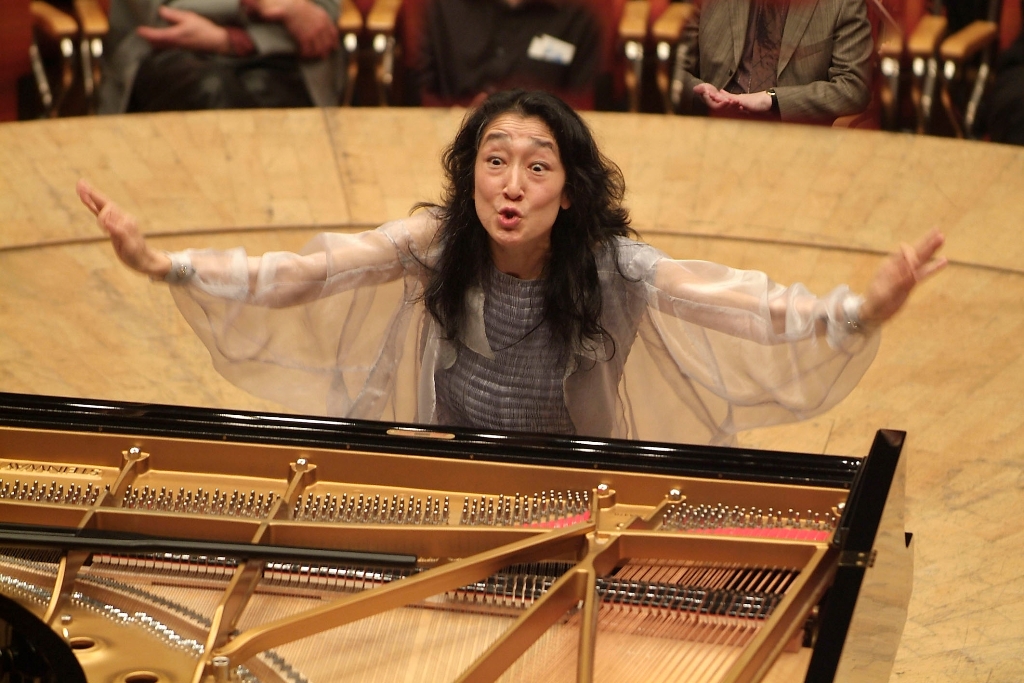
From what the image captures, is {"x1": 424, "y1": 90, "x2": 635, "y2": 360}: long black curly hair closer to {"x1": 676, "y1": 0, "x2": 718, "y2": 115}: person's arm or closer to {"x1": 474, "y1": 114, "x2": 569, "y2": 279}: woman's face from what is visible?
{"x1": 474, "y1": 114, "x2": 569, "y2": 279}: woman's face

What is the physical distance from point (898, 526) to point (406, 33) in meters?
4.17

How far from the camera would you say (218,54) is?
17.7ft

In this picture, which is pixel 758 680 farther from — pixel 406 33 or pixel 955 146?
pixel 406 33

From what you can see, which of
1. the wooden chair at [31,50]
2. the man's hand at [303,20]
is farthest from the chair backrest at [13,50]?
the man's hand at [303,20]

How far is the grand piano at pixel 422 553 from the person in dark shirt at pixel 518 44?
3058mm

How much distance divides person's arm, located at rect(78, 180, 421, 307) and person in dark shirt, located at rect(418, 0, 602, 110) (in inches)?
89.7

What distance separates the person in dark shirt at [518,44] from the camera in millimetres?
5148

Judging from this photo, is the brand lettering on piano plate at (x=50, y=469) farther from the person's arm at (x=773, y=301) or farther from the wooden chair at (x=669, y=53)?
the wooden chair at (x=669, y=53)

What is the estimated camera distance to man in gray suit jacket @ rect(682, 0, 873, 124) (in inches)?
99.3

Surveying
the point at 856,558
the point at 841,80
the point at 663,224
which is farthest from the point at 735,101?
the point at 663,224

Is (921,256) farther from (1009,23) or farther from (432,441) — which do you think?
(1009,23)

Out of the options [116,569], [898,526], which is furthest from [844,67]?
[116,569]

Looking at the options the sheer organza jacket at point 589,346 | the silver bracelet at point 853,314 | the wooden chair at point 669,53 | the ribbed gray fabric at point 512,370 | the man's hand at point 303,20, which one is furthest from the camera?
the man's hand at point 303,20

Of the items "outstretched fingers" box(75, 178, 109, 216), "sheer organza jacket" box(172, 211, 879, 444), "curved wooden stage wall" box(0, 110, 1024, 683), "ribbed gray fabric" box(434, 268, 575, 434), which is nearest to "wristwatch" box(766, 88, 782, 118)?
"sheer organza jacket" box(172, 211, 879, 444)
